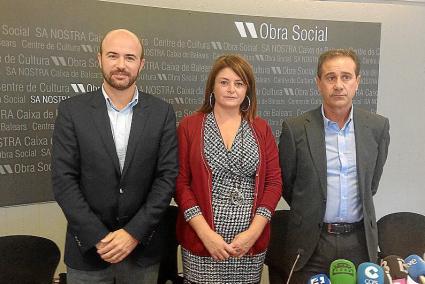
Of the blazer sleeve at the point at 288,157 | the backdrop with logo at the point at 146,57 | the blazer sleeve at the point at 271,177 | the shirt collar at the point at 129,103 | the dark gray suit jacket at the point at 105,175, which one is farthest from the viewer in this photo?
the backdrop with logo at the point at 146,57

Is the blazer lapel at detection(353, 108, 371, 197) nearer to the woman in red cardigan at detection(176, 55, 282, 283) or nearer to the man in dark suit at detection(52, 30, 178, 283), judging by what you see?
the woman in red cardigan at detection(176, 55, 282, 283)

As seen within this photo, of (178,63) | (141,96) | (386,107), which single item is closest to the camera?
(141,96)

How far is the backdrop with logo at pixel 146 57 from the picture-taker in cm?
266

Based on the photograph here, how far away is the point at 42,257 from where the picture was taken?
2406mm

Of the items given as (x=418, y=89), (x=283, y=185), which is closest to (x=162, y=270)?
(x=283, y=185)

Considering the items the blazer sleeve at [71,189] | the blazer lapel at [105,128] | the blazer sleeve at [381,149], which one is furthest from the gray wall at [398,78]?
the blazer sleeve at [71,189]

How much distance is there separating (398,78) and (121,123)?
2.68 m

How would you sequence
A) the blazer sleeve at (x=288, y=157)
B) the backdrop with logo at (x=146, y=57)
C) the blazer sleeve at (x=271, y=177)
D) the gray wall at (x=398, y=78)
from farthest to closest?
1. the gray wall at (x=398, y=78)
2. the backdrop with logo at (x=146, y=57)
3. the blazer sleeve at (x=288, y=157)
4. the blazer sleeve at (x=271, y=177)

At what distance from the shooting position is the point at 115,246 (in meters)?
1.87

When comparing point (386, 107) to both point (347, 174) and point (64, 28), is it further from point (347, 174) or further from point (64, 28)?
point (64, 28)

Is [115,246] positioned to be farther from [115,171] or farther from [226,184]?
[226,184]

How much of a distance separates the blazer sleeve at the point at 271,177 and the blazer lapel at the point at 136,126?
59cm

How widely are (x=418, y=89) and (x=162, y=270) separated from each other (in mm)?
2597

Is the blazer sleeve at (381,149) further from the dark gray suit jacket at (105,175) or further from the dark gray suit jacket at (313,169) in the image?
the dark gray suit jacket at (105,175)
